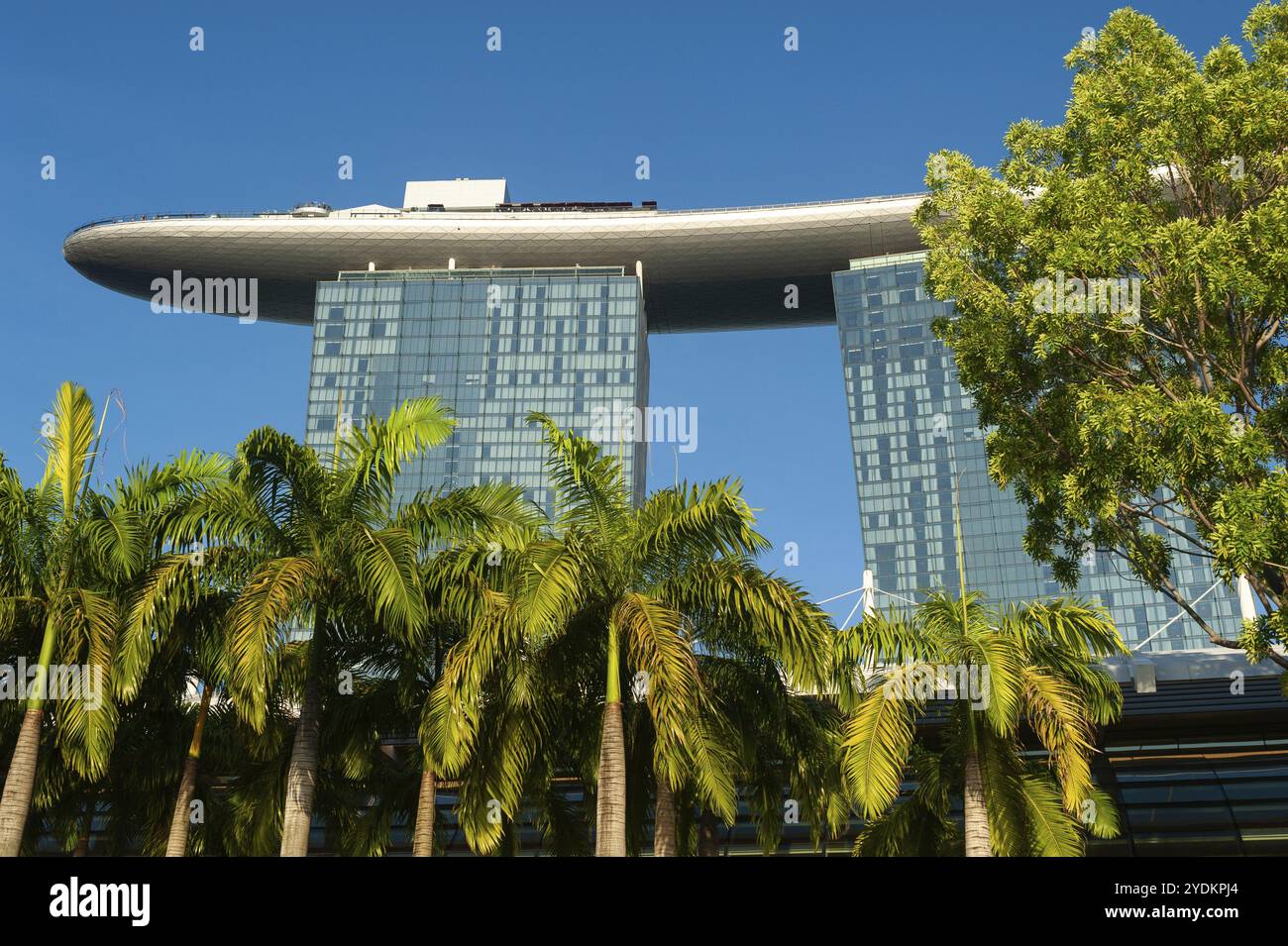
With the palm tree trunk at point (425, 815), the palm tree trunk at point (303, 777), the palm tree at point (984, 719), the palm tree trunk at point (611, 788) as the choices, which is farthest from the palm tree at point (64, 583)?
the palm tree at point (984, 719)

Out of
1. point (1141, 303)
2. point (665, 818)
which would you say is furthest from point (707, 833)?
point (1141, 303)

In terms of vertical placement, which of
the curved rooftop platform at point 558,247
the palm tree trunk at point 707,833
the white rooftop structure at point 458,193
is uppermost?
the white rooftop structure at point 458,193


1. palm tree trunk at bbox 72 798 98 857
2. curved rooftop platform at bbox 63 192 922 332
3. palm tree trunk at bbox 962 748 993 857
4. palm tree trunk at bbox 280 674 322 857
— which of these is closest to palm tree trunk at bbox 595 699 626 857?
palm tree trunk at bbox 280 674 322 857

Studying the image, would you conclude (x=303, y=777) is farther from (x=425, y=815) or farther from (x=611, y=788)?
(x=611, y=788)

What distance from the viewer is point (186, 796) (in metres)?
23.0

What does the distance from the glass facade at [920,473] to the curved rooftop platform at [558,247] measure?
701cm

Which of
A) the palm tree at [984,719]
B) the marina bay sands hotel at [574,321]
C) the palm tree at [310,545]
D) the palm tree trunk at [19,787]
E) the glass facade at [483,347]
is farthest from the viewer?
the glass facade at [483,347]

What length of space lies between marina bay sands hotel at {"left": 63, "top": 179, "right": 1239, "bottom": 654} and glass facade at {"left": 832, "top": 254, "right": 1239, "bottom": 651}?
312 millimetres

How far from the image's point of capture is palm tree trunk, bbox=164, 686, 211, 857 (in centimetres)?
2270

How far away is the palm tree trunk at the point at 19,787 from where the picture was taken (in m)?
20.5

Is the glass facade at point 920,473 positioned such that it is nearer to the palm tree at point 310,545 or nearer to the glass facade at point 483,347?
the glass facade at point 483,347

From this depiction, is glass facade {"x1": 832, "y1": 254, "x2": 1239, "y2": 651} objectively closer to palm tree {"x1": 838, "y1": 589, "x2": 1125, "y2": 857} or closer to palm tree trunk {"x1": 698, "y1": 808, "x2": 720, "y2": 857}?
palm tree {"x1": 838, "y1": 589, "x2": 1125, "y2": 857}

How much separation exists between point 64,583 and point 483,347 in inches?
6362
